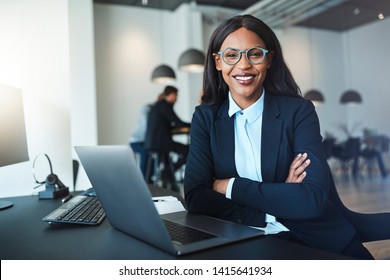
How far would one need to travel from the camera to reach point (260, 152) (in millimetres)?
1008

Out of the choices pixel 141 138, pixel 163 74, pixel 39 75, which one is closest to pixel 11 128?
pixel 39 75

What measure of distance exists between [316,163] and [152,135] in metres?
3.22

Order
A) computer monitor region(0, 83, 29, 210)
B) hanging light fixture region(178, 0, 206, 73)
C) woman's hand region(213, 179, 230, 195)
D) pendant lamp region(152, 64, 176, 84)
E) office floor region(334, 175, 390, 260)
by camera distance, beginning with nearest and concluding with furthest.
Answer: woman's hand region(213, 179, 230, 195)
computer monitor region(0, 83, 29, 210)
office floor region(334, 175, 390, 260)
hanging light fixture region(178, 0, 206, 73)
pendant lamp region(152, 64, 176, 84)

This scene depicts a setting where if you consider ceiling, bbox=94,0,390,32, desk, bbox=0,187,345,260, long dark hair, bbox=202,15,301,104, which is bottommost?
desk, bbox=0,187,345,260

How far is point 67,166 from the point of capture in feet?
5.06

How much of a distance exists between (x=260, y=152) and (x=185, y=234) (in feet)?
1.41

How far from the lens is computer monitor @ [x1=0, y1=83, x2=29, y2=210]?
125cm

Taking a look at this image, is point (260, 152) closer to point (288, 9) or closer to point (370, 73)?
point (370, 73)

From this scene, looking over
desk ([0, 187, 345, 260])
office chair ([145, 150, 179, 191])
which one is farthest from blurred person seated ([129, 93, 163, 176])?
desk ([0, 187, 345, 260])

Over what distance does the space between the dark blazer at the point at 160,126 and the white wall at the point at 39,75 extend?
2.45 meters

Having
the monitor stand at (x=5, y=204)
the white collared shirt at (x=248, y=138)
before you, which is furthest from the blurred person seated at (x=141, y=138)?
the white collared shirt at (x=248, y=138)

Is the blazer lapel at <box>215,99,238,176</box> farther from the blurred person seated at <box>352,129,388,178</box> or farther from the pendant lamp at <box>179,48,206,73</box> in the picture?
the pendant lamp at <box>179,48,206,73</box>

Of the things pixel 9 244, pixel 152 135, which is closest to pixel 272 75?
pixel 9 244

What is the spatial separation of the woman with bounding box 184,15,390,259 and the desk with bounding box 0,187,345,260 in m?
0.23
